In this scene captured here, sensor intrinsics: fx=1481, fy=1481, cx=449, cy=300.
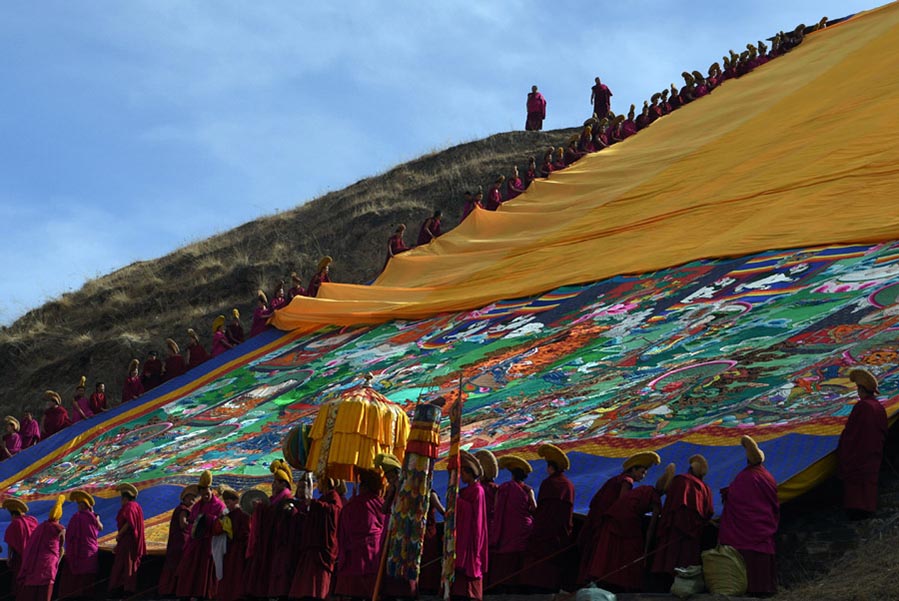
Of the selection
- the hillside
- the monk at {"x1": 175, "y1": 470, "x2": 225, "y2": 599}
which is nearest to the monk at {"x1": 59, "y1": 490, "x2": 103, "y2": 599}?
the monk at {"x1": 175, "y1": 470, "x2": 225, "y2": 599}

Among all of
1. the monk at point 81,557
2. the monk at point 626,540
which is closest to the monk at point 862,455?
the monk at point 626,540

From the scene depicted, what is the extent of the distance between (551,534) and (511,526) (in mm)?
276

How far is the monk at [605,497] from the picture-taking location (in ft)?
28.0

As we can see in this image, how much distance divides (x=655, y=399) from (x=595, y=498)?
6.08 feet

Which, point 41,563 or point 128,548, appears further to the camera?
point 41,563

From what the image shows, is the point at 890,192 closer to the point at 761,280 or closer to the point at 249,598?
the point at 761,280

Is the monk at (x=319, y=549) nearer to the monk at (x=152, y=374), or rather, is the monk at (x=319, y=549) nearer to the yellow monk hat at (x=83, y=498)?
the yellow monk hat at (x=83, y=498)

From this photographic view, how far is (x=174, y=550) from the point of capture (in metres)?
10.4

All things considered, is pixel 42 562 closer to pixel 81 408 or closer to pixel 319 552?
pixel 319 552

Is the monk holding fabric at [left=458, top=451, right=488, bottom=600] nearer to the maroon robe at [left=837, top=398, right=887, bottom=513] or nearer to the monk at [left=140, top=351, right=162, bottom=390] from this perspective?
the maroon robe at [left=837, top=398, right=887, bottom=513]

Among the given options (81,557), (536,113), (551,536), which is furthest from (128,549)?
(536,113)

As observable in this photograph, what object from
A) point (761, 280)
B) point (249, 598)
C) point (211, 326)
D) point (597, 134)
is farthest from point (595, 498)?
point (597, 134)

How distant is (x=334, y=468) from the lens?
9.23m

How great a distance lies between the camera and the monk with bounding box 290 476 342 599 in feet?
30.6
